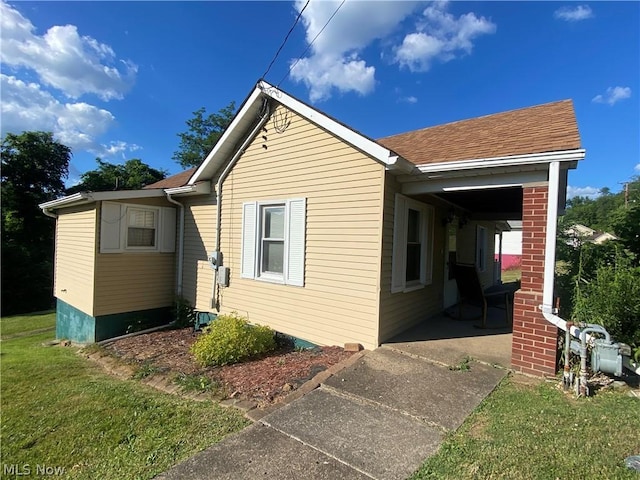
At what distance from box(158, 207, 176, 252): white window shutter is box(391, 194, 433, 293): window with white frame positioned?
243 inches

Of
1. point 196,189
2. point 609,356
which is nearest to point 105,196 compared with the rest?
point 196,189

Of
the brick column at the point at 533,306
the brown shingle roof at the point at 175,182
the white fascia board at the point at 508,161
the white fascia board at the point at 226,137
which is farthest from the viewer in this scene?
the brown shingle roof at the point at 175,182

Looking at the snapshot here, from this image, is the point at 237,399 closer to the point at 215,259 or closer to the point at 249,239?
the point at 249,239

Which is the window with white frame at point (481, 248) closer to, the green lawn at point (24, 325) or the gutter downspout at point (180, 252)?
the gutter downspout at point (180, 252)

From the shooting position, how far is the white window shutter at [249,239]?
6.89 metres

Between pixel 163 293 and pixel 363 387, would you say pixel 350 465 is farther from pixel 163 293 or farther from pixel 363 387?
pixel 163 293

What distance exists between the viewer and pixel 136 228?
321 inches

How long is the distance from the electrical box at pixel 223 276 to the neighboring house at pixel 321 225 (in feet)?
0.10

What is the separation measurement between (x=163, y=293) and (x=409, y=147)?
716 cm

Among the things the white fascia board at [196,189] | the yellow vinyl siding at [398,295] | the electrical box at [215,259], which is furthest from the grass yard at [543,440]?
the white fascia board at [196,189]

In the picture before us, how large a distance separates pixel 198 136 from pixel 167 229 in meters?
28.2

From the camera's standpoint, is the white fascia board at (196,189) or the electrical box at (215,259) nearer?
the electrical box at (215,259)

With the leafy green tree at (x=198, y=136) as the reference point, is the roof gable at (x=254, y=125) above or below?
below

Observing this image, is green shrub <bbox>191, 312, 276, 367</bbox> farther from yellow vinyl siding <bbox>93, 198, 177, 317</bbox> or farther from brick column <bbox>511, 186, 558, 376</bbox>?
brick column <bbox>511, 186, 558, 376</bbox>
